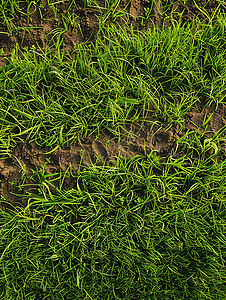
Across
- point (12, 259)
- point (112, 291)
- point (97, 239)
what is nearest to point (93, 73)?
point (97, 239)

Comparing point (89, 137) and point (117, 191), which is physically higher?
point (89, 137)

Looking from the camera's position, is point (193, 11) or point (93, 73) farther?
point (193, 11)

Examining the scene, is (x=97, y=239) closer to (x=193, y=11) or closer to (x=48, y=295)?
(x=48, y=295)
